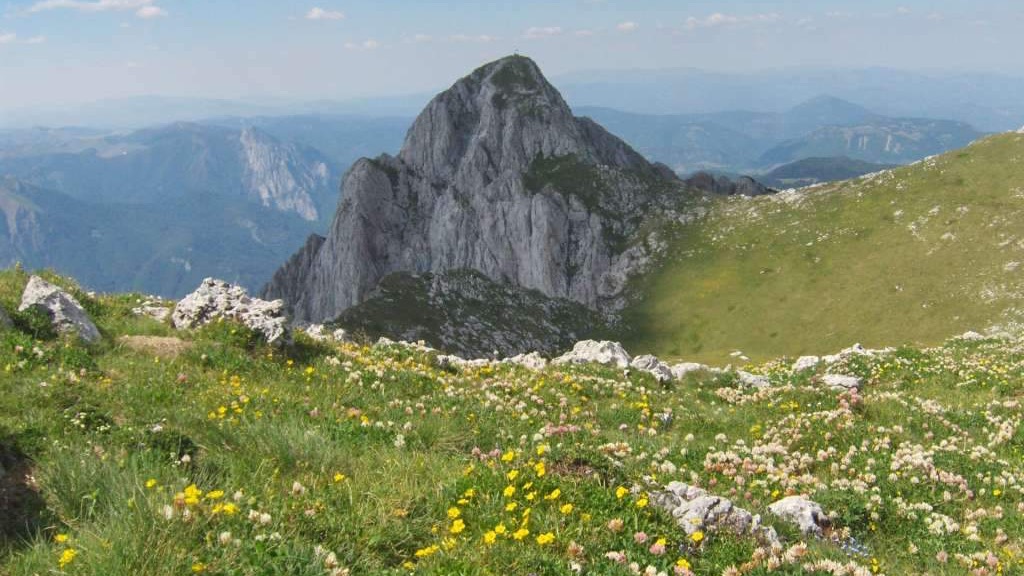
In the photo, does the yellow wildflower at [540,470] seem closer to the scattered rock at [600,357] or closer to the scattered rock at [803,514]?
the scattered rock at [803,514]

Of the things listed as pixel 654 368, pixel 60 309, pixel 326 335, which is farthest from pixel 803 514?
pixel 326 335

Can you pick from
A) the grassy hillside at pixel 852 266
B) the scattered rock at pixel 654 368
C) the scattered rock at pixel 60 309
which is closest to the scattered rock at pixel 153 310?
the scattered rock at pixel 60 309

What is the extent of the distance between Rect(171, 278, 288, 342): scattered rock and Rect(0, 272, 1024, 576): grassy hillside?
594 mm

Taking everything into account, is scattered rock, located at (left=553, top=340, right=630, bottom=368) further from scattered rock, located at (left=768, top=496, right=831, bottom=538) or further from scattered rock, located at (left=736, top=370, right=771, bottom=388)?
scattered rock, located at (left=768, top=496, right=831, bottom=538)

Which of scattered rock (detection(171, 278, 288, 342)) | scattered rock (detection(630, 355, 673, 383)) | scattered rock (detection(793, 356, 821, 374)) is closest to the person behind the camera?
scattered rock (detection(171, 278, 288, 342))

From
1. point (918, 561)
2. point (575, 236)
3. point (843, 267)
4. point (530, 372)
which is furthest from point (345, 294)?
point (918, 561)

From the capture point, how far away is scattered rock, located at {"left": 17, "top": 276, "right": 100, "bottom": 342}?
48.5 feet

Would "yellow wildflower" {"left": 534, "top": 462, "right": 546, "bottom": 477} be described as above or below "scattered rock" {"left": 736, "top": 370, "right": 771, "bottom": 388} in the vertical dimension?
above

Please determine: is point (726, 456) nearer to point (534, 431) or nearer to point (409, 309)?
point (534, 431)

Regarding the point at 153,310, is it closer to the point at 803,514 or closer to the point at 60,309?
the point at 60,309

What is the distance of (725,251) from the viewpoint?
14938 cm

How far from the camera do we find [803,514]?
958 cm

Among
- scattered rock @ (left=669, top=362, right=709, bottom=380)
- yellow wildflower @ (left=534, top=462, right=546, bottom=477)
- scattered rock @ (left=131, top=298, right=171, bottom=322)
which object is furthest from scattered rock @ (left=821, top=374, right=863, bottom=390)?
scattered rock @ (left=131, top=298, right=171, bottom=322)

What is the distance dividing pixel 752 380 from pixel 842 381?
304cm
